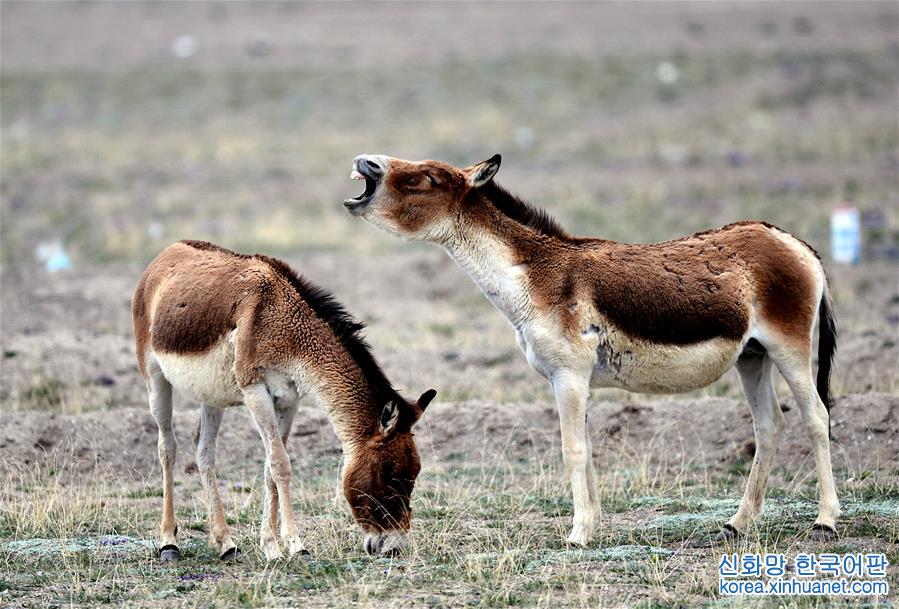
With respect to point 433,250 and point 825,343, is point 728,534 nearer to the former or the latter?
point 825,343

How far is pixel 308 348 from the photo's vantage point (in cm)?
873

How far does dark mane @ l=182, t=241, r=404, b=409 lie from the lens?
28.7ft

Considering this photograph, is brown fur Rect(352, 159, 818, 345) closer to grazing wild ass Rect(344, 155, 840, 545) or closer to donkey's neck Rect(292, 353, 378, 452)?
grazing wild ass Rect(344, 155, 840, 545)

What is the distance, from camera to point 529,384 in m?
15.2

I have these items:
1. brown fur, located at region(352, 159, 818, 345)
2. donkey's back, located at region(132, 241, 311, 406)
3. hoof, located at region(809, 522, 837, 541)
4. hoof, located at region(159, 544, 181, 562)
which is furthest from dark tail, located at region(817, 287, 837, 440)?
hoof, located at region(159, 544, 181, 562)

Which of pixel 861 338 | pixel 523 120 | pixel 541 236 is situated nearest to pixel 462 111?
pixel 523 120

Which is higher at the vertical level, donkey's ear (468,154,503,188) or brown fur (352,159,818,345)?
donkey's ear (468,154,503,188)

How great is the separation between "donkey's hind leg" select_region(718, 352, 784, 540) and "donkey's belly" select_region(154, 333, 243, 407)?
3941 mm

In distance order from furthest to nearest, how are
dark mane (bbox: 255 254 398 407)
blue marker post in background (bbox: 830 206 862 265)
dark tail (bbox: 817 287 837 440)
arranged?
blue marker post in background (bbox: 830 206 862 265) → dark tail (bbox: 817 287 837 440) → dark mane (bbox: 255 254 398 407)

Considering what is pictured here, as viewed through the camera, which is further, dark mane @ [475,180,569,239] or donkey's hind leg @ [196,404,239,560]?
dark mane @ [475,180,569,239]

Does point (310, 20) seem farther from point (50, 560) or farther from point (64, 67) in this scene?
point (50, 560)

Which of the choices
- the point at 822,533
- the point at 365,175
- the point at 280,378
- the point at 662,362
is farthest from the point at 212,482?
the point at 822,533

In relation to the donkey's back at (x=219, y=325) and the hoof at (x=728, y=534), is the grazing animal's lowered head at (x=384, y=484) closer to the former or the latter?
the donkey's back at (x=219, y=325)

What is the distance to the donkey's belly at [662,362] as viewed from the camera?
8883mm
